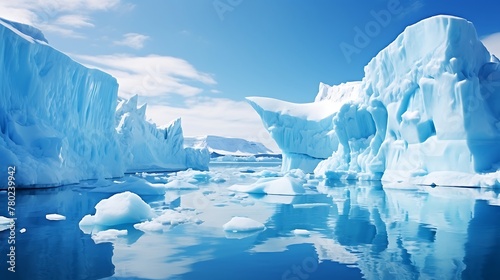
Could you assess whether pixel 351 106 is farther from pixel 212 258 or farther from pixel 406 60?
pixel 212 258

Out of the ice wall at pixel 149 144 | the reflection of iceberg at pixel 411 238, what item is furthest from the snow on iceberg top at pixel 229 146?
the reflection of iceberg at pixel 411 238

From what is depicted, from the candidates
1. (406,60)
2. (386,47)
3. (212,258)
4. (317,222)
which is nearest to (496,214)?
(317,222)

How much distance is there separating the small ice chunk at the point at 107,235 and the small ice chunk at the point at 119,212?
2.76 ft

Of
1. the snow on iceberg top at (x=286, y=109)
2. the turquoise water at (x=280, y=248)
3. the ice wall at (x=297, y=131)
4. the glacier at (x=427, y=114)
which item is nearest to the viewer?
the turquoise water at (x=280, y=248)

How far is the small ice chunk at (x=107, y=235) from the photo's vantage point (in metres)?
6.53

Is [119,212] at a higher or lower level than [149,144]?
lower

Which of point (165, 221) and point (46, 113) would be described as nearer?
point (165, 221)

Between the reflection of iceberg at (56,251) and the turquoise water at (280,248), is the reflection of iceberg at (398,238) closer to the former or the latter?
the turquoise water at (280,248)

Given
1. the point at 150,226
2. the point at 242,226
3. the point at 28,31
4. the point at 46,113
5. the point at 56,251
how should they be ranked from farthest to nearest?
the point at 28,31 < the point at 46,113 < the point at 150,226 < the point at 242,226 < the point at 56,251

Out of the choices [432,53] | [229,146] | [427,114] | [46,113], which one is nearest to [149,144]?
[46,113]

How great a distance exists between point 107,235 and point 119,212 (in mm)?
1335

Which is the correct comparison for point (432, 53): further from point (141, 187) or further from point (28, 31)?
point (28, 31)

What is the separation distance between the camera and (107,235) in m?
6.82

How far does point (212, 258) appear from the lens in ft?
17.6
